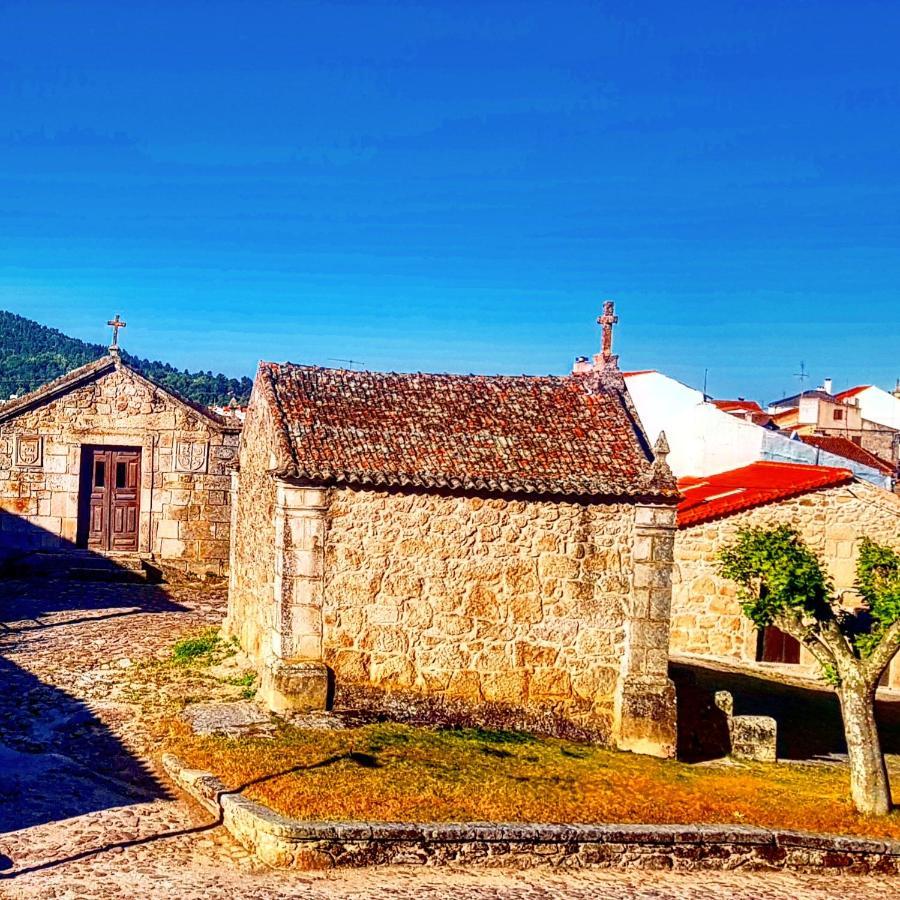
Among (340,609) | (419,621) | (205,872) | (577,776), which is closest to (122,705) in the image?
(340,609)

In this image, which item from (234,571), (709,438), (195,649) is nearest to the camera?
(195,649)

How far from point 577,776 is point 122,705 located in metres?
5.61

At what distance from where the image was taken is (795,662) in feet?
62.2

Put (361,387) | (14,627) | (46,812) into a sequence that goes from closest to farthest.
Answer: (46,812)
(361,387)
(14,627)

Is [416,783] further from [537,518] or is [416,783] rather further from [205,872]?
[537,518]

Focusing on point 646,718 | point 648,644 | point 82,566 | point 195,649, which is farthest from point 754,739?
point 82,566

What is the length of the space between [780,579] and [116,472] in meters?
15.6

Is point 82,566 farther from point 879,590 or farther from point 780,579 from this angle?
point 879,590

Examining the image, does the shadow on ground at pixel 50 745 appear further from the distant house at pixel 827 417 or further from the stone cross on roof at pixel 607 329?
the distant house at pixel 827 417

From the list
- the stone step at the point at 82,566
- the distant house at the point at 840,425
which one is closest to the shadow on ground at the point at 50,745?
the stone step at the point at 82,566

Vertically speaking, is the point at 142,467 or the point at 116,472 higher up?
the point at 142,467

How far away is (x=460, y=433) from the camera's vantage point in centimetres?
1403

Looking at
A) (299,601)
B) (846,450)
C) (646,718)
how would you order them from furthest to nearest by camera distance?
1. (846,450)
2. (646,718)
3. (299,601)

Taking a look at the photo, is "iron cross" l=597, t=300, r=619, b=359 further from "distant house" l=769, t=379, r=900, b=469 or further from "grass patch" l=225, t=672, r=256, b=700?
"distant house" l=769, t=379, r=900, b=469
